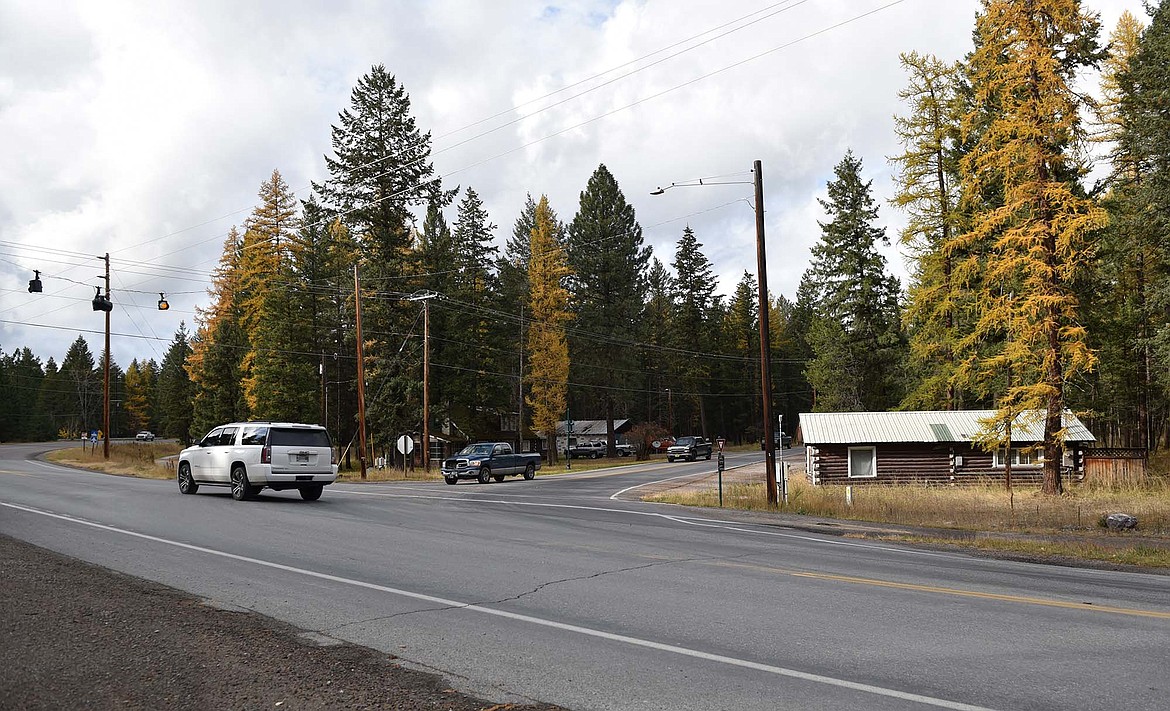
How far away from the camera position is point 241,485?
2078 cm

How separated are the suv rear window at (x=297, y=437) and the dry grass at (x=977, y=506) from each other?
11.5m

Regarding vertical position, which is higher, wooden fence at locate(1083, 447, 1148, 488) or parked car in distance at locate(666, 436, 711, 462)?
wooden fence at locate(1083, 447, 1148, 488)

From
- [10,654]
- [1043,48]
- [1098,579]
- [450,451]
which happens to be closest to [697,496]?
[1098,579]

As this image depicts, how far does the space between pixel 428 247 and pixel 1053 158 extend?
135 feet

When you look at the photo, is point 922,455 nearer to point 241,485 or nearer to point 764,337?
point 764,337

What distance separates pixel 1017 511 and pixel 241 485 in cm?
2069

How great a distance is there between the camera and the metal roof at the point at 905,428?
33.9 m

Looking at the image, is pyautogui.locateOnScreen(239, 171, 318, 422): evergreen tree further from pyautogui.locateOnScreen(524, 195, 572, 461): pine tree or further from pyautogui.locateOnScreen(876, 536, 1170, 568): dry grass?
pyautogui.locateOnScreen(876, 536, 1170, 568): dry grass

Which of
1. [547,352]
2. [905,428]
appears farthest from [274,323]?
[905,428]

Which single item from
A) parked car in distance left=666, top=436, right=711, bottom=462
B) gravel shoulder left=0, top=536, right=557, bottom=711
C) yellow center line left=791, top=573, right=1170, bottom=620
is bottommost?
parked car in distance left=666, top=436, right=711, bottom=462

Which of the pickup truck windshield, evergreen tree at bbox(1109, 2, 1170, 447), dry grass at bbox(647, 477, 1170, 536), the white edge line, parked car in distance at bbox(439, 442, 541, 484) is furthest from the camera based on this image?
the pickup truck windshield

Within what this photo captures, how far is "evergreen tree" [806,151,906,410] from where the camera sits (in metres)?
50.8

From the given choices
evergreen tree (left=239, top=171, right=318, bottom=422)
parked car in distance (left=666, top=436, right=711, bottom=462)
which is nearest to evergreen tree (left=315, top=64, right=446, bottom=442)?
evergreen tree (left=239, top=171, right=318, bottom=422)

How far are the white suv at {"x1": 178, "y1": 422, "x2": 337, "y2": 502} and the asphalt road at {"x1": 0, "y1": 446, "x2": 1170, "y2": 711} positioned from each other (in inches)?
152
